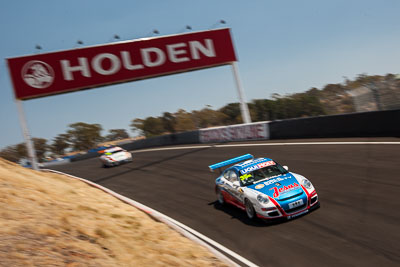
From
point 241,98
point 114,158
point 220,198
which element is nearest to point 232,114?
point 241,98

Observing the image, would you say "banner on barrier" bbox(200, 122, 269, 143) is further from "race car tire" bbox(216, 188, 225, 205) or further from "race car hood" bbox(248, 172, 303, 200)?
"race car hood" bbox(248, 172, 303, 200)

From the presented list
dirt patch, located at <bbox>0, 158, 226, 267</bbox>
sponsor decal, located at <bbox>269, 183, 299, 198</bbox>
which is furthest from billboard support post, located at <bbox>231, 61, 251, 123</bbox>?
sponsor decal, located at <bbox>269, 183, 299, 198</bbox>

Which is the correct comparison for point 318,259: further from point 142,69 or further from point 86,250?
point 142,69

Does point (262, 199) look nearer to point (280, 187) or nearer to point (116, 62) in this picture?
point (280, 187)

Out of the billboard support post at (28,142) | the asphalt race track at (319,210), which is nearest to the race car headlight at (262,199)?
the asphalt race track at (319,210)

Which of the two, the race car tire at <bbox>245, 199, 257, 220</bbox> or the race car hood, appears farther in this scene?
the race car tire at <bbox>245, 199, 257, 220</bbox>

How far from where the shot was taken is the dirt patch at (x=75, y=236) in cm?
630

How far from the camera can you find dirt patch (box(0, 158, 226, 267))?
20.7 ft

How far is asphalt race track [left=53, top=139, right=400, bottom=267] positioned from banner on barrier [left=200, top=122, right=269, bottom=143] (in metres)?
6.24

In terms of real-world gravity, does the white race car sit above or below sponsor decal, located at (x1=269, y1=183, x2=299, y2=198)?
below

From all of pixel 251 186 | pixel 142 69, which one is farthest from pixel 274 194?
pixel 142 69

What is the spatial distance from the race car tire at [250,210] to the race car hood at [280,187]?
404mm

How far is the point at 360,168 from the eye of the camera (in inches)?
480

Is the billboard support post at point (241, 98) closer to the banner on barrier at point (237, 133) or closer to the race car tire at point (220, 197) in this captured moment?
the banner on barrier at point (237, 133)
